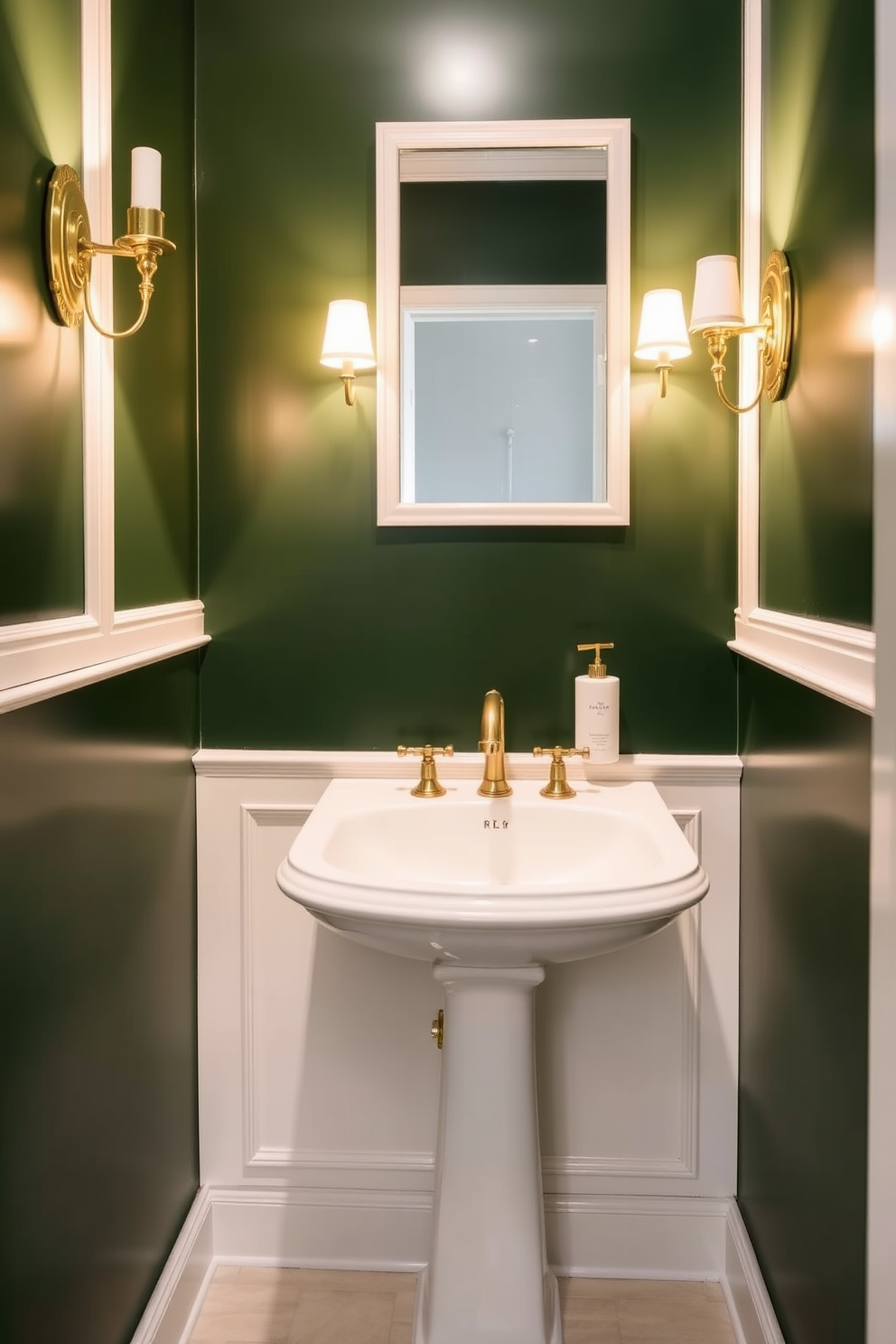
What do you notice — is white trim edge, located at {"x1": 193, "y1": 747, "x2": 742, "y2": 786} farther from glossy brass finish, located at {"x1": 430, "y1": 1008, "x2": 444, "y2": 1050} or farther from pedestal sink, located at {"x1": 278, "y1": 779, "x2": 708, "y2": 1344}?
glossy brass finish, located at {"x1": 430, "y1": 1008, "x2": 444, "y2": 1050}

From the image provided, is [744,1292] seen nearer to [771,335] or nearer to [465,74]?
[771,335]

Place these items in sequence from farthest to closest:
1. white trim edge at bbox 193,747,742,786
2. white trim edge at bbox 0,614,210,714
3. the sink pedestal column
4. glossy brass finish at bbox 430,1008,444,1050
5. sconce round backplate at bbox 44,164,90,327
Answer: white trim edge at bbox 193,747,742,786
glossy brass finish at bbox 430,1008,444,1050
the sink pedestal column
sconce round backplate at bbox 44,164,90,327
white trim edge at bbox 0,614,210,714

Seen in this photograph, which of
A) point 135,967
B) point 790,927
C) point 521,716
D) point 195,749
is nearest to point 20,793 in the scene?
→ point 135,967

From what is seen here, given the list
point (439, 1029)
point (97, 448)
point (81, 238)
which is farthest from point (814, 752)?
point (81, 238)

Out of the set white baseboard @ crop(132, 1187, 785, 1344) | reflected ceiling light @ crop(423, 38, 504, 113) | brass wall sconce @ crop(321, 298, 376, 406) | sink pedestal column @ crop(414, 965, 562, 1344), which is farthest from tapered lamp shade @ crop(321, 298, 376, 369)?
white baseboard @ crop(132, 1187, 785, 1344)

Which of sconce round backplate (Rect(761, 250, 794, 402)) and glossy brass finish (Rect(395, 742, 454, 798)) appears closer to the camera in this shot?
sconce round backplate (Rect(761, 250, 794, 402))

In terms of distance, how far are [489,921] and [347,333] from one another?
3.25 feet

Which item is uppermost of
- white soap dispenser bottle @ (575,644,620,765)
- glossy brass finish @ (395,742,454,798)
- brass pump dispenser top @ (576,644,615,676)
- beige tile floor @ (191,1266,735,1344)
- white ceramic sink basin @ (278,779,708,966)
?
brass pump dispenser top @ (576,644,615,676)

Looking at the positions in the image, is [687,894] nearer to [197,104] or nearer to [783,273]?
[783,273]

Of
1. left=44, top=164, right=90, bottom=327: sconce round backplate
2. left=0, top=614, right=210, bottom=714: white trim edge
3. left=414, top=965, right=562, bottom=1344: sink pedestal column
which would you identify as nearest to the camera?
left=0, top=614, right=210, bottom=714: white trim edge

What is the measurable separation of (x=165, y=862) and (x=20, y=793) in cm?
58

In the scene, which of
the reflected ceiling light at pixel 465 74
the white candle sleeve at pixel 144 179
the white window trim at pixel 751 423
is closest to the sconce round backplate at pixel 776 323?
the white window trim at pixel 751 423

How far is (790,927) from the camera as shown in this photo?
1.46 m

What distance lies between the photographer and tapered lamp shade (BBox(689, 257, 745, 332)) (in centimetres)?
151
